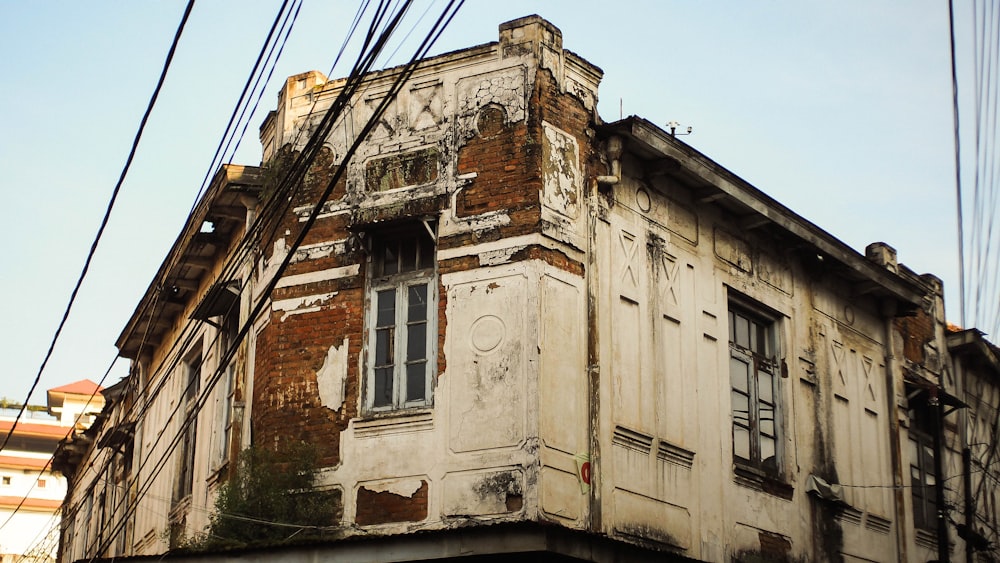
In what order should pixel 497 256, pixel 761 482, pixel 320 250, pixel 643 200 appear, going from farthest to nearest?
pixel 761 482
pixel 643 200
pixel 320 250
pixel 497 256

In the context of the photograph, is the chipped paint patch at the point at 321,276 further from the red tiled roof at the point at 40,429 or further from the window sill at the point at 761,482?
the red tiled roof at the point at 40,429

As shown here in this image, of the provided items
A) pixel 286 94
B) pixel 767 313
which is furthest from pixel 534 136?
pixel 767 313

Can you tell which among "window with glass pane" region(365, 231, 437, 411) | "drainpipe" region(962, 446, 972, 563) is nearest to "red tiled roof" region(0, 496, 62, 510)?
"drainpipe" region(962, 446, 972, 563)

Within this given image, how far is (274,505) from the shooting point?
40.6 ft

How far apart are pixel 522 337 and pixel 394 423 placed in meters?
1.48

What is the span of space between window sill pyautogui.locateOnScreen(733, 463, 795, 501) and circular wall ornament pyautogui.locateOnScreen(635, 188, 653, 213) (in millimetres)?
2894

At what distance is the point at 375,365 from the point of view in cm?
1294

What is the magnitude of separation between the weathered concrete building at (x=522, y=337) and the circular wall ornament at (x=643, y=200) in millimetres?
29

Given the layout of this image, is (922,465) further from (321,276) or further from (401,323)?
(321,276)

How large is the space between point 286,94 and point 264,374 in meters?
3.09

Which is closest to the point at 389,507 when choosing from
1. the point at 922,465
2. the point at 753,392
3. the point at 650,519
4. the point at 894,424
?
the point at 650,519

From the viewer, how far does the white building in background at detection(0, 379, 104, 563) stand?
5266cm

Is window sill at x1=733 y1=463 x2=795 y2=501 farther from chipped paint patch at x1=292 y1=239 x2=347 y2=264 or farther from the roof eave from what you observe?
chipped paint patch at x1=292 y1=239 x2=347 y2=264

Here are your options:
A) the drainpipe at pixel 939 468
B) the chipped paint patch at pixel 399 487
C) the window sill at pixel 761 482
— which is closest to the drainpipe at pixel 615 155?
the window sill at pixel 761 482
